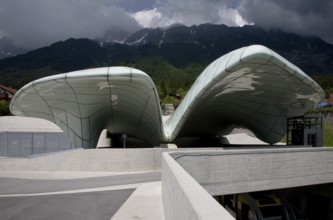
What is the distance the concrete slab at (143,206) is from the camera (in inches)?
321

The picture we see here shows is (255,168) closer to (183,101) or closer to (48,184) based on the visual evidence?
(48,184)

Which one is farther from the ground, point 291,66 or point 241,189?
point 291,66

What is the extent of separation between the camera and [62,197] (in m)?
11.3

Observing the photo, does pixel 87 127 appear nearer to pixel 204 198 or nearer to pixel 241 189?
pixel 241 189

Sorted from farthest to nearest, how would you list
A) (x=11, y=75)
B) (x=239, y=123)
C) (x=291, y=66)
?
(x=11, y=75)
(x=239, y=123)
(x=291, y=66)

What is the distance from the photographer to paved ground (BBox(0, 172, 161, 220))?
882 centimetres

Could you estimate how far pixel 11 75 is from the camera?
18950cm

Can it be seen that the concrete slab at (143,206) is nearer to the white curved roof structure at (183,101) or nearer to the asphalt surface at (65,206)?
the asphalt surface at (65,206)

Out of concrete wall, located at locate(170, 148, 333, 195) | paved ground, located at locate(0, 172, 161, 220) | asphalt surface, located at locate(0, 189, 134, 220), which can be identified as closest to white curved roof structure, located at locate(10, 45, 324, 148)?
concrete wall, located at locate(170, 148, 333, 195)

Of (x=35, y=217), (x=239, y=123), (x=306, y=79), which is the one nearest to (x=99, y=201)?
(x=35, y=217)

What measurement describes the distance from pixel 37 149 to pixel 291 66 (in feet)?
98.8

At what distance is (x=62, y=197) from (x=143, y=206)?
3738 mm

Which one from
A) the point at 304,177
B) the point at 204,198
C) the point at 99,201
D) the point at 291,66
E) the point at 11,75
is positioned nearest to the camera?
the point at 204,198

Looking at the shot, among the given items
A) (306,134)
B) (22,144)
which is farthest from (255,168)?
(22,144)
